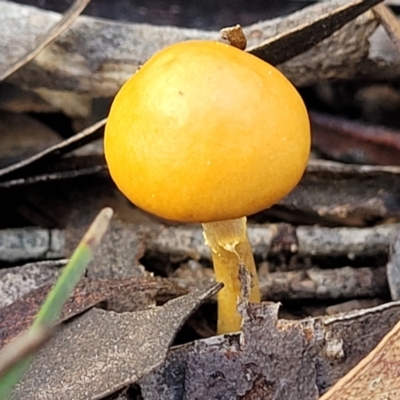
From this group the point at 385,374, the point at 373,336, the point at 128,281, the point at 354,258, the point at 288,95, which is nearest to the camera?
the point at 385,374

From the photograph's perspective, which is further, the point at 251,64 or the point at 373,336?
the point at 373,336

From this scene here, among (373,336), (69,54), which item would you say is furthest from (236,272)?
(69,54)

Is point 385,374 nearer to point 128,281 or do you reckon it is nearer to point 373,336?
point 373,336

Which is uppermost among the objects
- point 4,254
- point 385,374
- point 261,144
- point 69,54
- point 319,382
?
point 261,144

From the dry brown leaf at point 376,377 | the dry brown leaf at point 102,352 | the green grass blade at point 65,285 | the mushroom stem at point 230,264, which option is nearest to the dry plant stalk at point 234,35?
the mushroom stem at point 230,264

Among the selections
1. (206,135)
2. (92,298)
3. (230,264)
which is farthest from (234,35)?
(92,298)

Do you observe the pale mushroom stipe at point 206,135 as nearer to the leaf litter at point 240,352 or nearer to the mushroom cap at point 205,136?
the mushroom cap at point 205,136

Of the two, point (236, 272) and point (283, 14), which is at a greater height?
point (283, 14)

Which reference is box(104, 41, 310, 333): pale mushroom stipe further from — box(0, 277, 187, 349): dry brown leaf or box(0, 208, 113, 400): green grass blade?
box(0, 208, 113, 400): green grass blade

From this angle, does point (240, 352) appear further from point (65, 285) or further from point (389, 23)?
point (389, 23)
